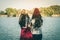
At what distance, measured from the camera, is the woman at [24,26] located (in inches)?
55.1

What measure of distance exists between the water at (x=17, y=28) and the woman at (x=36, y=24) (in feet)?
0.15

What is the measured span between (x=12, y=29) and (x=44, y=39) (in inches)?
15.0

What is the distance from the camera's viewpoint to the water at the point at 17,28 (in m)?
1.40

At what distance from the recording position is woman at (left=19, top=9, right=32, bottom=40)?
55.1 inches

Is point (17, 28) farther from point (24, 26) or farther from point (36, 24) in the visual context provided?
point (36, 24)

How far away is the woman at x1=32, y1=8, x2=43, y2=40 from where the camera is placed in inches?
54.8

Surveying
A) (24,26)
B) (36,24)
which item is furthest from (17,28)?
(36,24)

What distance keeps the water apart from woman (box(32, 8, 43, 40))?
0.15ft

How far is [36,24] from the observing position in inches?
55.4

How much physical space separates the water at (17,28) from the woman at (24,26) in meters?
0.05

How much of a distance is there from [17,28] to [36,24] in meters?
0.22

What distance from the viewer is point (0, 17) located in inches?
56.0

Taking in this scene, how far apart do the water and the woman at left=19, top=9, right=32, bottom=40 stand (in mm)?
46

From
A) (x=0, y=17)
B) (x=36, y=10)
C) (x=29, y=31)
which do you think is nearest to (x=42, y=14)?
(x=36, y=10)
